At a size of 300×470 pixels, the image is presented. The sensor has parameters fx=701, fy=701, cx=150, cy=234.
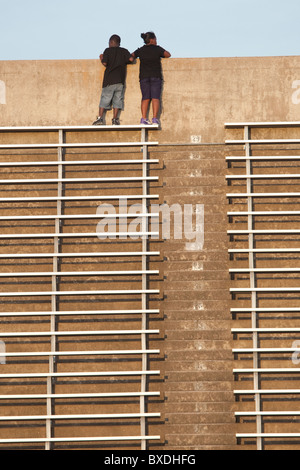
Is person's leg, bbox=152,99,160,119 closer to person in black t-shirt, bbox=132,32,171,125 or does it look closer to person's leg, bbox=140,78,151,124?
person in black t-shirt, bbox=132,32,171,125

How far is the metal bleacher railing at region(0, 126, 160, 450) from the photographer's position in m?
10.6

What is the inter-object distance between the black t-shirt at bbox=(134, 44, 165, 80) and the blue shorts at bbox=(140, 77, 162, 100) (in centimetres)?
8

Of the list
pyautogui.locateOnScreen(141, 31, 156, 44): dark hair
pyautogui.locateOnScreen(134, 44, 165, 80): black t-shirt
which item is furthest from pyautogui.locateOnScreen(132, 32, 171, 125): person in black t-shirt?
pyautogui.locateOnScreen(141, 31, 156, 44): dark hair

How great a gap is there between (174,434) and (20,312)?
3016 mm

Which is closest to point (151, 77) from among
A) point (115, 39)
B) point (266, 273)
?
point (115, 39)

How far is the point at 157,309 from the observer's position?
36.1 feet

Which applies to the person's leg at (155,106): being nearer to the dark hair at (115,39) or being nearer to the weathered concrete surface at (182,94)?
the weathered concrete surface at (182,94)

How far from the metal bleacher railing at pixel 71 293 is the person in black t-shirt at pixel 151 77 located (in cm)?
42

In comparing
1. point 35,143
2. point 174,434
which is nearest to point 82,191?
point 35,143

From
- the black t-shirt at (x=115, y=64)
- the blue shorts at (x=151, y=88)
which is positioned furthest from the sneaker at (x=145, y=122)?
the black t-shirt at (x=115, y=64)

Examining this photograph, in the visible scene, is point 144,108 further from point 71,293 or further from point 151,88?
point 71,293

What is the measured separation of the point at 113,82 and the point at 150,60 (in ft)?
2.42

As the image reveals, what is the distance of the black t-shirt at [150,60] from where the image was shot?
468 inches

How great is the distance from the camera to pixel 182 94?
39.5ft
